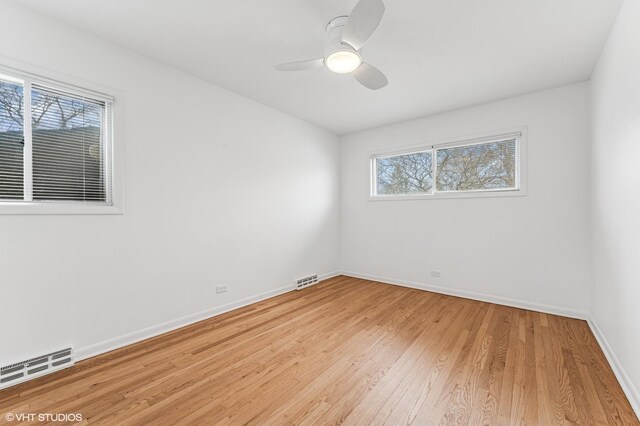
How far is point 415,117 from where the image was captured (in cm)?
398

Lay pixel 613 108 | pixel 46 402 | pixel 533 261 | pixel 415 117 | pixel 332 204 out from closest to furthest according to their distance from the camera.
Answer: pixel 46 402, pixel 613 108, pixel 533 261, pixel 415 117, pixel 332 204

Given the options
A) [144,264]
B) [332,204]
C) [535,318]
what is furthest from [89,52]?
[535,318]

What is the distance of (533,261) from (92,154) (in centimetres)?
459

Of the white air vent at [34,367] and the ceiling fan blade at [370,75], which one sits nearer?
the white air vent at [34,367]

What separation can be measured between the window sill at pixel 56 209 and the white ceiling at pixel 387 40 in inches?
53.8

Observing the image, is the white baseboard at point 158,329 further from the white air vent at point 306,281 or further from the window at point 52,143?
the window at point 52,143

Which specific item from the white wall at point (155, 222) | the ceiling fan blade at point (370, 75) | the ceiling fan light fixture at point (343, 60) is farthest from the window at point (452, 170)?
the ceiling fan light fixture at point (343, 60)

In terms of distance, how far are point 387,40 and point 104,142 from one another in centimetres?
250

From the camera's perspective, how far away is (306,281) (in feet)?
13.5

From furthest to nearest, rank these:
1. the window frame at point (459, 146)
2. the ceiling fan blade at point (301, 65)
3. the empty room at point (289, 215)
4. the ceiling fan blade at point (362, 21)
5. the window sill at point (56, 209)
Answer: the window frame at point (459, 146), the ceiling fan blade at point (301, 65), the window sill at point (56, 209), the empty room at point (289, 215), the ceiling fan blade at point (362, 21)

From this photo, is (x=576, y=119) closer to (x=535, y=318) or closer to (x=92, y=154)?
(x=535, y=318)

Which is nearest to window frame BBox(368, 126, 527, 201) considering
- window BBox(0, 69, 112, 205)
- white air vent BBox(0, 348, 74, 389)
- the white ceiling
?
the white ceiling

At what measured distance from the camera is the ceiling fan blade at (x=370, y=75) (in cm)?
208

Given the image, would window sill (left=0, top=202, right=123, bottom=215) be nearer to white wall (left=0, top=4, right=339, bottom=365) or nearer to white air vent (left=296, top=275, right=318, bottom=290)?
white wall (left=0, top=4, right=339, bottom=365)
